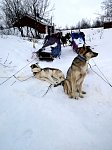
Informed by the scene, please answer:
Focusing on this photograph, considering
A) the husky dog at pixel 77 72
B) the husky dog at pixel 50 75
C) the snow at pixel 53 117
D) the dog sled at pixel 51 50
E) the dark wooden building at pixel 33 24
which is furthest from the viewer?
the dark wooden building at pixel 33 24

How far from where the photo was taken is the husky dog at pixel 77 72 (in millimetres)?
4461

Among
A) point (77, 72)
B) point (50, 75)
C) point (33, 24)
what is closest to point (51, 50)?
point (50, 75)

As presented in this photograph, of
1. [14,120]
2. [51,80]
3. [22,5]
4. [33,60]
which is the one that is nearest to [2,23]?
[22,5]

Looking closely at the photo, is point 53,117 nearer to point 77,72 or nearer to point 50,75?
point 77,72

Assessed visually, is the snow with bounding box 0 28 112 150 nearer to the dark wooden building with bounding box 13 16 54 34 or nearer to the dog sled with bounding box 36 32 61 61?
the dog sled with bounding box 36 32 61 61

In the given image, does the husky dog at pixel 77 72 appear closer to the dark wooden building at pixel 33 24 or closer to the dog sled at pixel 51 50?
the dog sled at pixel 51 50

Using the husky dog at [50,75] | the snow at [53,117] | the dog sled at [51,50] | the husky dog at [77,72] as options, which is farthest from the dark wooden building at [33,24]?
the husky dog at [77,72]

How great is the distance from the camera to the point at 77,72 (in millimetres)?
4473

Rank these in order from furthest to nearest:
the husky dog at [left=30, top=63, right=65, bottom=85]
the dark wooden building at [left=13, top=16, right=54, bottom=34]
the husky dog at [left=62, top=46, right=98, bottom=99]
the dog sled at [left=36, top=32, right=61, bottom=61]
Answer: the dark wooden building at [left=13, top=16, right=54, bottom=34] < the dog sled at [left=36, top=32, right=61, bottom=61] < the husky dog at [left=30, top=63, right=65, bottom=85] < the husky dog at [left=62, top=46, right=98, bottom=99]

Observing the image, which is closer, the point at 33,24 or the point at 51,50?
the point at 51,50

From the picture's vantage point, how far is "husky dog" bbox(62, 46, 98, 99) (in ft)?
14.6

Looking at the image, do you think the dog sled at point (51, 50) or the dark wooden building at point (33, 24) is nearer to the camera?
the dog sled at point (51, 50)

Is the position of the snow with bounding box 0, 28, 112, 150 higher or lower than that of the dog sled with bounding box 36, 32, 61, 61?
lower

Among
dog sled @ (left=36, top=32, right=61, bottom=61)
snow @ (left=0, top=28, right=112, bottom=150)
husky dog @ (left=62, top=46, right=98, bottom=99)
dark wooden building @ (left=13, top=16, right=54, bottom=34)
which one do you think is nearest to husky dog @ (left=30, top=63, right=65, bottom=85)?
snow @ (left=0, top=28, right=112, bottom=150)
